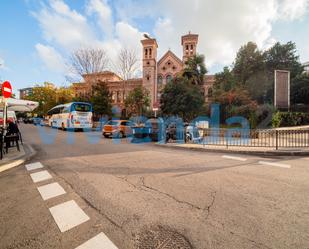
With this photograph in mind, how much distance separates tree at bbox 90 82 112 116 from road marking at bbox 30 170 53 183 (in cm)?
2510

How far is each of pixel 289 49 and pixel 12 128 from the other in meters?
44.5

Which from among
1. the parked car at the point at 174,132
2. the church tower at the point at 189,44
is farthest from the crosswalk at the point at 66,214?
the church tower at the point at 189,44

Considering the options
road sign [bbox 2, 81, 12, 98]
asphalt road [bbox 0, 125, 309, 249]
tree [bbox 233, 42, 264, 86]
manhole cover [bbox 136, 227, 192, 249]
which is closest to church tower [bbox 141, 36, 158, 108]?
tree [bbox 233, 42, 264, 86]

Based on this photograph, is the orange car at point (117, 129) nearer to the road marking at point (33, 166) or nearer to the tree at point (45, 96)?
the road marking at point (33, 166)

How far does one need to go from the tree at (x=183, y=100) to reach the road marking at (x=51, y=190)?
888 inches

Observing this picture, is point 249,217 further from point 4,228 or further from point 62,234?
point 4,228

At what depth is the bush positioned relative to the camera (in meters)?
19.1

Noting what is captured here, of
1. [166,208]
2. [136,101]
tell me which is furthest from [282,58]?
[166,208]

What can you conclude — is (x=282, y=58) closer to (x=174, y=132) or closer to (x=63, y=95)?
(x=174, y=132)

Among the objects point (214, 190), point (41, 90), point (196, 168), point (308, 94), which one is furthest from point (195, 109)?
point (41, 90)

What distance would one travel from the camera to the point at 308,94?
29297 mm

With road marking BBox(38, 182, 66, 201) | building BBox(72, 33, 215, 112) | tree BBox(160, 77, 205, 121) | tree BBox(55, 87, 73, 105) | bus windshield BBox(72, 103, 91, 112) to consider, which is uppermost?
building BBox(72, 33, 215, 112)

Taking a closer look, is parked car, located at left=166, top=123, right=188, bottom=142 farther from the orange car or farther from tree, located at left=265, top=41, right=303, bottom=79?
tree, located at left=265, top=41, right=303, bottom=79

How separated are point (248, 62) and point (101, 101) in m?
29.8
